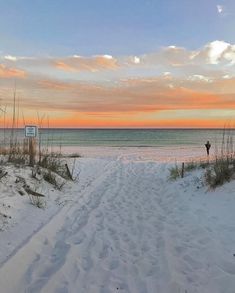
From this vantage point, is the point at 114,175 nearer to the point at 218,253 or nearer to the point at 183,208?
the point at 183,208

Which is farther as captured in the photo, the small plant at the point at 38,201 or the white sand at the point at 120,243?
the small plant at the point at 38,201

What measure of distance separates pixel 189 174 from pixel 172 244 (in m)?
6.56

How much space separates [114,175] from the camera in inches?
544

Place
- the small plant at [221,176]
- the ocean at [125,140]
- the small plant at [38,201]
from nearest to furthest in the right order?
1. the small plant at [38,201]
2. the small plant at [221,176]
3. the ocean at [125,140]

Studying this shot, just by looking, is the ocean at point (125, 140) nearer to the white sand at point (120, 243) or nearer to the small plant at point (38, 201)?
the small plant at point (38, 201)

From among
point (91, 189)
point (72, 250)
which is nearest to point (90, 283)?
point (72, 250)

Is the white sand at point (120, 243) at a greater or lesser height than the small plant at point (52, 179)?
lesser

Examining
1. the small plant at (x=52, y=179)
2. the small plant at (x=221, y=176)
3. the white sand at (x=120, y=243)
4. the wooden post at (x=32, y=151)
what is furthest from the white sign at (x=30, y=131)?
the small plant at (x=221, y=176)

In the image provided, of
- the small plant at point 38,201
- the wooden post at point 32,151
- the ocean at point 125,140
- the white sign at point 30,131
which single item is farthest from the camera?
the ocean at point 125,140

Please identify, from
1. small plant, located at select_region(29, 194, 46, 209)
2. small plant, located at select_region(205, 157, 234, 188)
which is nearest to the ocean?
small plant, located at select_region(29, 194, 46, 209)

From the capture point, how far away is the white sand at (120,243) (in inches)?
159

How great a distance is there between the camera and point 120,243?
5.41 metres

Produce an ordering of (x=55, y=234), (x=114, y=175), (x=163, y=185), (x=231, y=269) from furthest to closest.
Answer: (x=114, y=175) → (x=163, y=185) → (x=55, y=234) → (x=231, y=269)

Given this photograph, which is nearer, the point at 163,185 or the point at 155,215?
the point at 155,215
